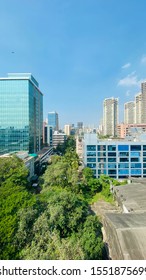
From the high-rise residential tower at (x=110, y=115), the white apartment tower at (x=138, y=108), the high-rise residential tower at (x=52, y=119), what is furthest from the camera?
the high-rise residential tower at (x=52, y=119)

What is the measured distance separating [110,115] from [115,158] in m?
42.4

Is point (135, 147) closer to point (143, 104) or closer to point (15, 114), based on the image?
point (15, 114)

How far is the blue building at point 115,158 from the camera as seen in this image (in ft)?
56.2

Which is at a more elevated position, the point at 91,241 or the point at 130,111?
the point at 130,111

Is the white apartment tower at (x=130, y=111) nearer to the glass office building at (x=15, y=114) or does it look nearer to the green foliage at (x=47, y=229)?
the glass office building at (x=15, y=114)

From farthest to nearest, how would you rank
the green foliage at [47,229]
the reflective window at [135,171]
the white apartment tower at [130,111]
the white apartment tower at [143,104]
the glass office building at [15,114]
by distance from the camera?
the white apartment tower at [130,111], the white apartment tower at [143,104], the glass office building at [15,114], the reflective window at [135,171], the green foliage at [47,229]

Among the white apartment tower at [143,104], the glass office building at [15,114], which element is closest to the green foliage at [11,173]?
the glass office building at [15,114]

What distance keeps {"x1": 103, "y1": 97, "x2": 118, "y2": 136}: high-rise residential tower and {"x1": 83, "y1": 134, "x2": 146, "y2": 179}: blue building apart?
4121 cm

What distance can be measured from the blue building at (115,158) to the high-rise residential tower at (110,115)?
1622 inches

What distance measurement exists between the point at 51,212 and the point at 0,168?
6300 millimetres

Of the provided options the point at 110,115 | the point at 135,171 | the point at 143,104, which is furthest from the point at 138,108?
the point at 135,171

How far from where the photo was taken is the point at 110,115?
5741cm

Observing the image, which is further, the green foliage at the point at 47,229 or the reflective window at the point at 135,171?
the reflective window at the point at 135,171

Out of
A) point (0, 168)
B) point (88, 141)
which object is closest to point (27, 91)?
point (88, 141)
